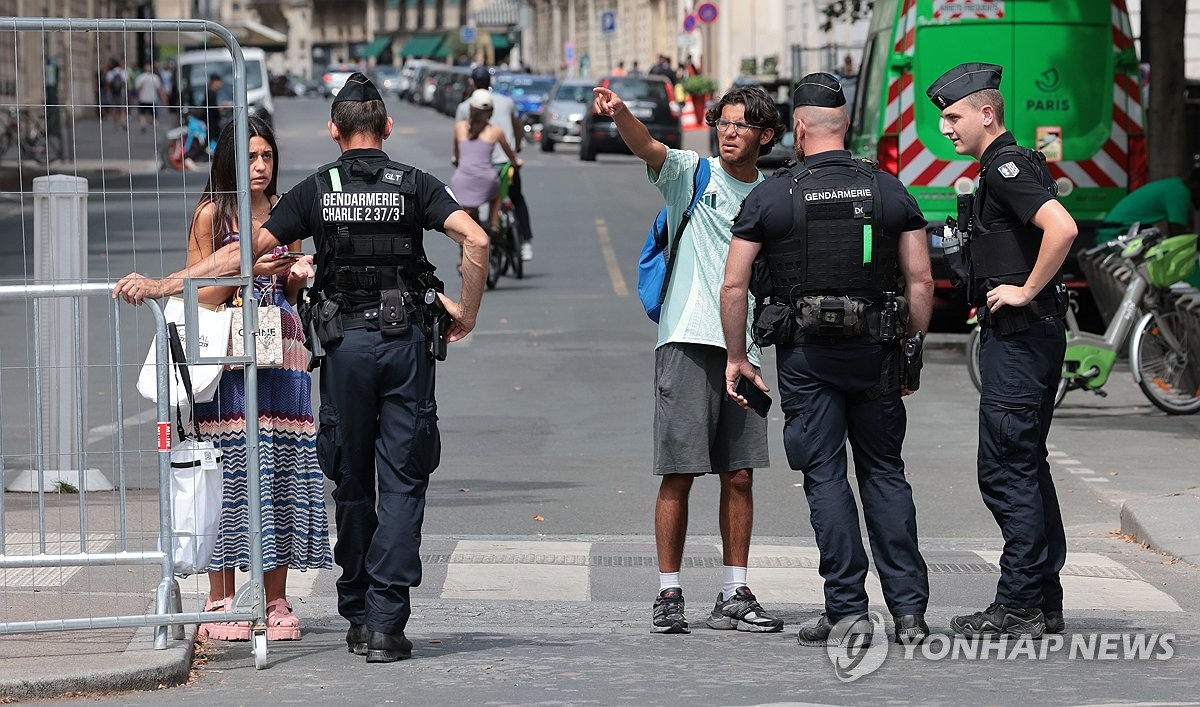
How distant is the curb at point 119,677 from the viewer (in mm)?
5434

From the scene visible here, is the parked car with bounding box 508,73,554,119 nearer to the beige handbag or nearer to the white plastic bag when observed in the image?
the beige handbag

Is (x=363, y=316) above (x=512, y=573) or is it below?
above

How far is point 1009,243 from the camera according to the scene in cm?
626

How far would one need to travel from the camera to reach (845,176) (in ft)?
20.0

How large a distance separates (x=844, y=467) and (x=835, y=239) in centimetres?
75

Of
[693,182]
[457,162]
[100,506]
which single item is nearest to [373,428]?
[693,182]

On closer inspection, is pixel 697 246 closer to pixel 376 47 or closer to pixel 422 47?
pixel 422 47

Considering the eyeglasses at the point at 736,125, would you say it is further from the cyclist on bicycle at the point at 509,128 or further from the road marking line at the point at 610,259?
the road marking line at the point at 610,259

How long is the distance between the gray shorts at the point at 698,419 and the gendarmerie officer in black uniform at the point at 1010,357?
809mm

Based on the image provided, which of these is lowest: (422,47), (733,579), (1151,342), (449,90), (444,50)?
(733,579)

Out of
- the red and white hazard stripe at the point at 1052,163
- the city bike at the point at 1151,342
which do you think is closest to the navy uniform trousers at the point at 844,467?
the city bike at the point at 1151,342

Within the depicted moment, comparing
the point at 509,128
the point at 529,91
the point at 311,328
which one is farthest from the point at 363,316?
the point at 529,91

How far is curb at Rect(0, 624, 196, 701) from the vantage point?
543 cm

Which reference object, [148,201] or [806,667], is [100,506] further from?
[148,201]
